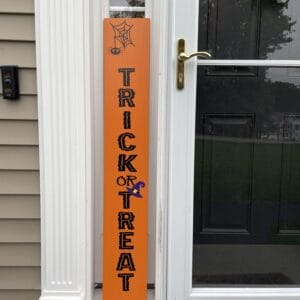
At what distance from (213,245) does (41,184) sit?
799mm

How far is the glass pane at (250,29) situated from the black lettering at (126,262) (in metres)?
0.96

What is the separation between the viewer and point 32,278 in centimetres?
171

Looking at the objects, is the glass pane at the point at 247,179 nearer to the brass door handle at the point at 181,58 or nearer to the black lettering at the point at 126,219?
the brass door handle at the point at 181,58

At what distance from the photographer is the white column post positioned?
1.51 m

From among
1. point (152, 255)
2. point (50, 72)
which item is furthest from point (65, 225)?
point (50, 72)

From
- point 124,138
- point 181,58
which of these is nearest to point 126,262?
point 124,138

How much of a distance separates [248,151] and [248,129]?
10 centimetres

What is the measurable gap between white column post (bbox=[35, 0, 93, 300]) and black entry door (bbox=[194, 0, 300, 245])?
0.48 meters

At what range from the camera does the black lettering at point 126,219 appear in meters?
1.71

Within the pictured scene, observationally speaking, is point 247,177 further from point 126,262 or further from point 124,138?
point 126,262

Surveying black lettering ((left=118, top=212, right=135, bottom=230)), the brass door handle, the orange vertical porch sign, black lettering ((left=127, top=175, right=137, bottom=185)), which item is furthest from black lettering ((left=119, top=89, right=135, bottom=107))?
black lettering ((left=118, top=212, right=135, bottom=230))

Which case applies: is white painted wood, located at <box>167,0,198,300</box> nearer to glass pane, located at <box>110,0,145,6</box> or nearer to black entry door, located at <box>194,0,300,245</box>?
black entry door, located at <box>194,0,300,245</box>

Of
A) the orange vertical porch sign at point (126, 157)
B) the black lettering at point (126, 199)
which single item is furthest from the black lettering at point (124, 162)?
the black lettering at point (126, 199)

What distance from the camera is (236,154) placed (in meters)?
1.65
